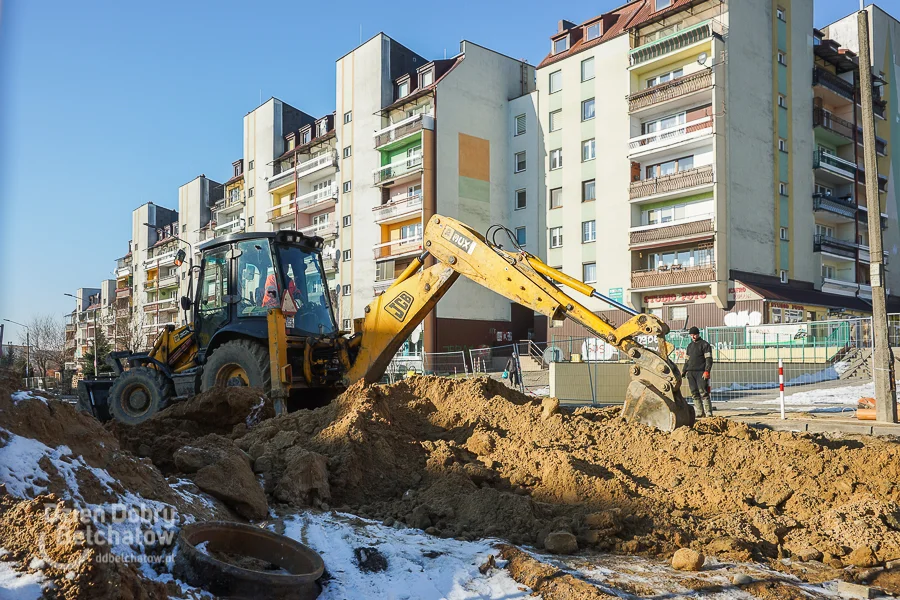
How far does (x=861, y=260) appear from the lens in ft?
126

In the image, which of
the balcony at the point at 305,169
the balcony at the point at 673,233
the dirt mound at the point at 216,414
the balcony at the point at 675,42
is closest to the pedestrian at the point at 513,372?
the dirt mound at the point at 216,414

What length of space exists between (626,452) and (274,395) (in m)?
4.44

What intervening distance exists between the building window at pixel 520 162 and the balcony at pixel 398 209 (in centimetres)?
645

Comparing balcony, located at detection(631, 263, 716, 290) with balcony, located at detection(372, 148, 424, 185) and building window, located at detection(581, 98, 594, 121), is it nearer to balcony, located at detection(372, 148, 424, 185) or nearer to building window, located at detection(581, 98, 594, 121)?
building window, located at detection(581, 98, 594, 121)

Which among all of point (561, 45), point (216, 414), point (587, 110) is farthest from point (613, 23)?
point (216, 414)

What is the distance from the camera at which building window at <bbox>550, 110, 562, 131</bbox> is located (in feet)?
124

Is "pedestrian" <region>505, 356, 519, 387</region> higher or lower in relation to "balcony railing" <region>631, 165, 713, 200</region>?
lower

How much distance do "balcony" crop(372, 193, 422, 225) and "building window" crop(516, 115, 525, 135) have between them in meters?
7.52

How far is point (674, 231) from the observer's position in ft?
104

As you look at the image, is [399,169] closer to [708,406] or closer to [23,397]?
[708,406]

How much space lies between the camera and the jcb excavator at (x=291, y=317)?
8.53 meters

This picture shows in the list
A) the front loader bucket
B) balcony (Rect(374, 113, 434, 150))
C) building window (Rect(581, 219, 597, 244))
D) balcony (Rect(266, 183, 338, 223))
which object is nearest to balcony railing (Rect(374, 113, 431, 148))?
balcony (Rect(374, 113, 434, 150))

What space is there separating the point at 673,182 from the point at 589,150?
19.1ft

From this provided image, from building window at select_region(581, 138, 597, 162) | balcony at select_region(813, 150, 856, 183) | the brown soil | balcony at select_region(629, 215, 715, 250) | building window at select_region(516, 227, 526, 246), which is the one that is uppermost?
building window at select_region(581, 138, 597, 162)
